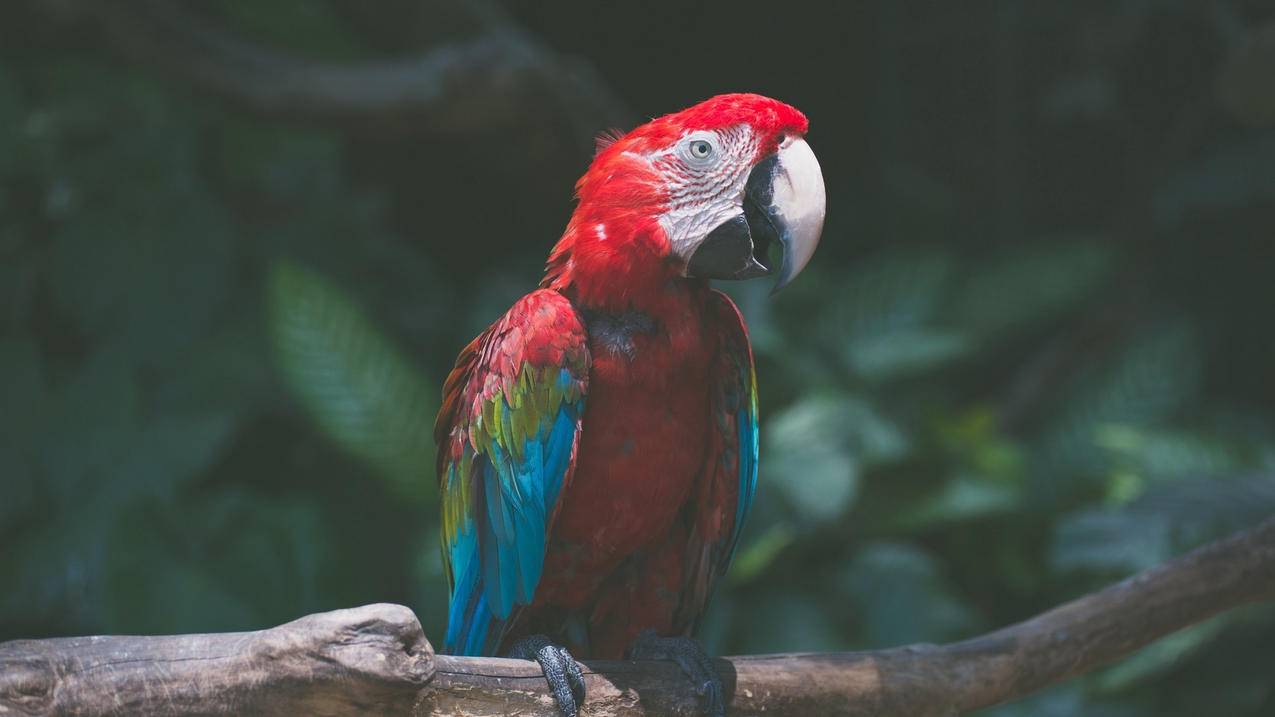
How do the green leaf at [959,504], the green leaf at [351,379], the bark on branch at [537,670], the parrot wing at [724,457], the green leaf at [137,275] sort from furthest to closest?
the green leaf at [137,275], the green leaf at [959,504], the green leaf at [351,379], the parrot wing at [724,457], the bark on branch at [537,670]

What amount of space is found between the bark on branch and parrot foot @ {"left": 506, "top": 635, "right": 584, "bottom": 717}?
1cm

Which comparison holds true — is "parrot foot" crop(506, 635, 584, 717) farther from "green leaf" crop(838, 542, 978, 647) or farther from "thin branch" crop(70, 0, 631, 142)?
"thin branch" crop(70, 0, 631, 142)

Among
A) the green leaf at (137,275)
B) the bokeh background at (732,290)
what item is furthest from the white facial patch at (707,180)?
the green leaf at (137,275)

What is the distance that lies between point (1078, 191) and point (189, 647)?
338cm

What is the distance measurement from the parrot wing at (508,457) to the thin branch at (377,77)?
64.8 inches

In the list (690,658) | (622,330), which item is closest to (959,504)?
(690,658)

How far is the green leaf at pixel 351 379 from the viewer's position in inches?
102

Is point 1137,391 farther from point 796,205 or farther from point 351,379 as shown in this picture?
point 796,205

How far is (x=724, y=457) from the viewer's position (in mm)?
1494

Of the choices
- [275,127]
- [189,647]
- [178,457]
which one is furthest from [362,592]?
[189,647]

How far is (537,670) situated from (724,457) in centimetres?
36

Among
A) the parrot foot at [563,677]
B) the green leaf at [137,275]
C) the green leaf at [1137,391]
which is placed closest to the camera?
the parrot foot at [563,677]

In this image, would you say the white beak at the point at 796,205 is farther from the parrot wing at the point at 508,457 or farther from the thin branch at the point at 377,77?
the thin branch at the point at 377,77

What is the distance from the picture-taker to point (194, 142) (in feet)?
10.2
